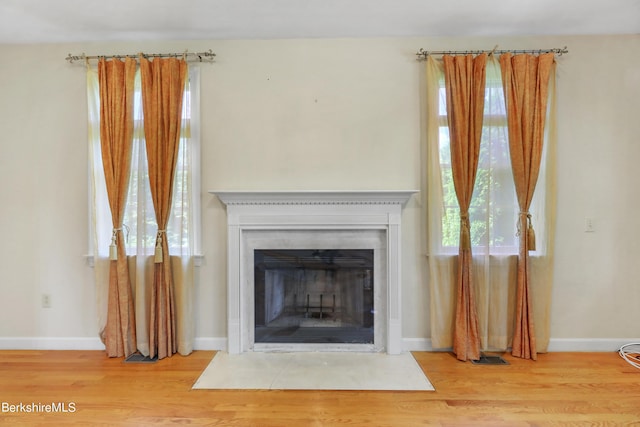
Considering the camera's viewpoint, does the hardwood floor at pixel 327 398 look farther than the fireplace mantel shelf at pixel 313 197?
No

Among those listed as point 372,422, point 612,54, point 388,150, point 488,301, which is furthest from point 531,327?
point 612,54

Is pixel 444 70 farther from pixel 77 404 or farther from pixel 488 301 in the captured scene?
pixel 77 404

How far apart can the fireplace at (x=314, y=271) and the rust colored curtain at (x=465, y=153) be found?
0.42 meters

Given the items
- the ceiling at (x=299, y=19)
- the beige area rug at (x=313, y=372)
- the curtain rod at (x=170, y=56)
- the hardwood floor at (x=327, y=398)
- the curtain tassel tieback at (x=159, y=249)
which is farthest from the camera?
the curtain rod at (x=170, y=56)

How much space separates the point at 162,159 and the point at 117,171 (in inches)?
13.7

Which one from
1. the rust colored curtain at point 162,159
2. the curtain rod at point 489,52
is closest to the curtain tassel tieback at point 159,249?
the rust colored curtain at point 162,159

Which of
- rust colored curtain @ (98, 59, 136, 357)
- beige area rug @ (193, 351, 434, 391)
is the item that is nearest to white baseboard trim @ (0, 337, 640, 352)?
beige area rug @ (193, 351, 434, 391)

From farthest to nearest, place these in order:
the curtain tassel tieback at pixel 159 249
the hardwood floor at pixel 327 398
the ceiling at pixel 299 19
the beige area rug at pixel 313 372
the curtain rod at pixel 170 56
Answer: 1. the curtain rod at pixel 170 56
2. the curtain tassel tieback at pixel 159 249
3. the ceiling at pixel 299 19
4. the beige area rug at pixel 313 372
5. the hardwood floor at pixel 327 398

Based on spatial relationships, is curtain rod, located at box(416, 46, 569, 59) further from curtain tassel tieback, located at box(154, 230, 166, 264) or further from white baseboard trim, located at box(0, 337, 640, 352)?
curtain tassel tieback, located at box(154, 230, 166, 264)

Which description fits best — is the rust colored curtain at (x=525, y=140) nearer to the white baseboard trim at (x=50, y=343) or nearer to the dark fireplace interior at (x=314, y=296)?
the dark fireplace interior at (x=314, y=296)

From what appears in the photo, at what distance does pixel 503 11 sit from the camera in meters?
2.29

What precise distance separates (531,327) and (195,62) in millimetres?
3238

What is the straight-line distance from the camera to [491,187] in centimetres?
253

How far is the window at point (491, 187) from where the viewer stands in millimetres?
2518
